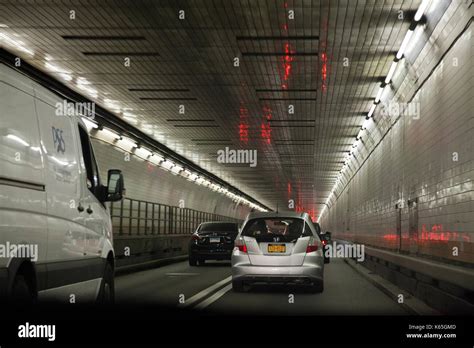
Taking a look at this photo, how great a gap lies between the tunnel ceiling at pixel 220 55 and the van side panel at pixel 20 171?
8043mm

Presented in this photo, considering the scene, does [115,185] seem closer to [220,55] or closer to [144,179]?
[220,55]

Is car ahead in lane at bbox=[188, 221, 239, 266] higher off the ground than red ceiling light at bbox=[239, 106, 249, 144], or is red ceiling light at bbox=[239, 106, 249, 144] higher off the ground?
red ceiling light at bbox=[239, 106, 249, 144]

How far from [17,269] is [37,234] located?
523mm

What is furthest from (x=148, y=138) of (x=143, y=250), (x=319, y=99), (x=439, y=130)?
(x=439, y=130)

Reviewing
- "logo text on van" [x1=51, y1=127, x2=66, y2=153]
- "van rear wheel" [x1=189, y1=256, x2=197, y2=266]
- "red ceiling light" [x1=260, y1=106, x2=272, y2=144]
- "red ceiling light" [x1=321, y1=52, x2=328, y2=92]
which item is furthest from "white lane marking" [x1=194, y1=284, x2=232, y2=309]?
"red ceiling light" [x1=260, y1=106, x2=272, y2=144]

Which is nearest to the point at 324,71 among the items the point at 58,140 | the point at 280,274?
the point at 280,274

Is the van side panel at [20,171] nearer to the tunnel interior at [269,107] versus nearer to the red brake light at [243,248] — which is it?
the tunnel interior at [269,107]

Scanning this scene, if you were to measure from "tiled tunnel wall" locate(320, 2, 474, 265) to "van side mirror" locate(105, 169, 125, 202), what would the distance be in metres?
5.33

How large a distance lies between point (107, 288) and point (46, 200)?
3.04 meters

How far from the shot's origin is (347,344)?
6062 millimetres

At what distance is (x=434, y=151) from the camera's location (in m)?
13.6

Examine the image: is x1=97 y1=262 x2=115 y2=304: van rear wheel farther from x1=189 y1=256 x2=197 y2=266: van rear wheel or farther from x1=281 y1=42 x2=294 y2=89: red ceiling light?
x1=189 y1=256 x2=197 y2=266: van rear wheel

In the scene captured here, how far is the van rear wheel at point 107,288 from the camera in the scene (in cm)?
838

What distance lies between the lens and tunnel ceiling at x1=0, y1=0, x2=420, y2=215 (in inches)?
543
